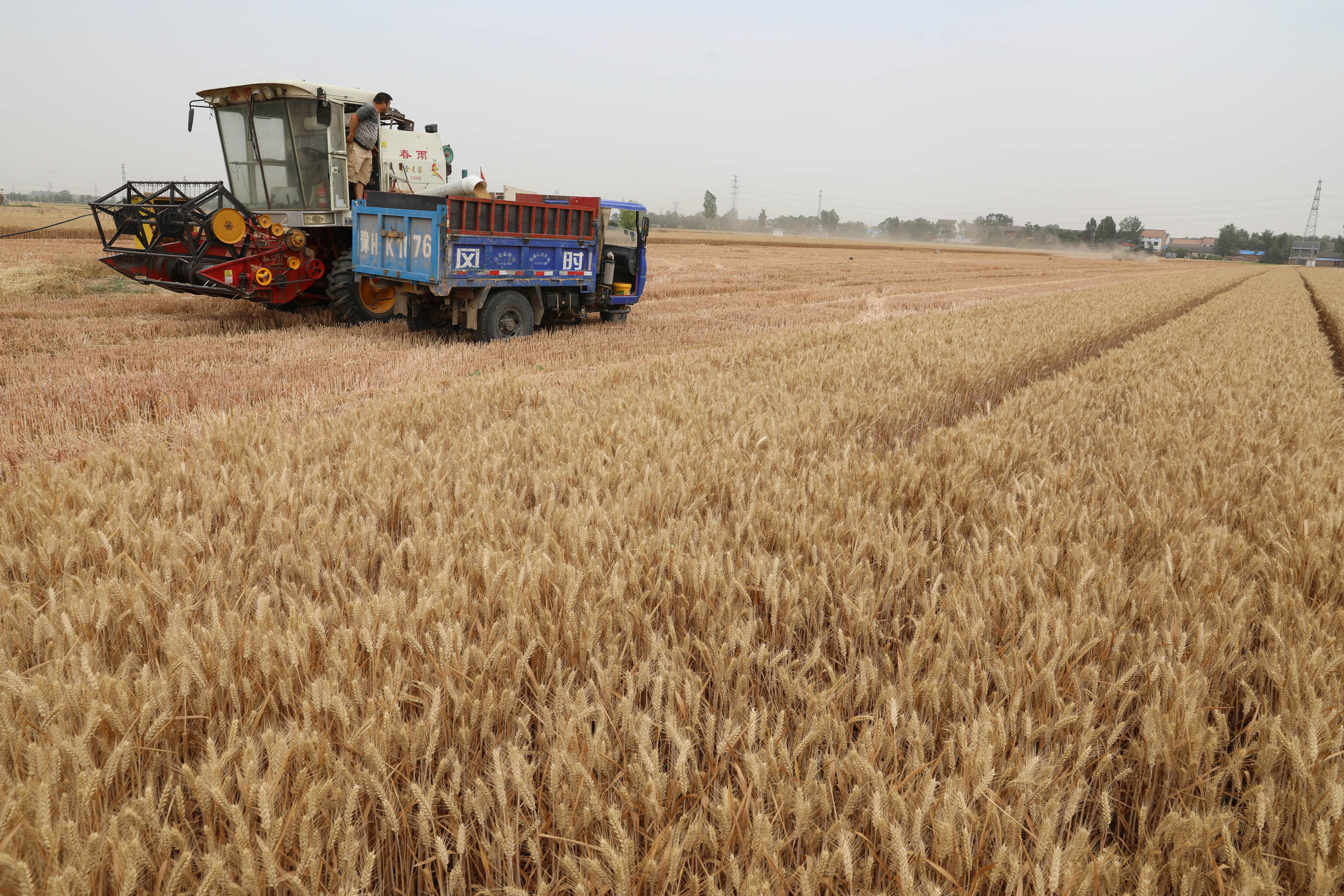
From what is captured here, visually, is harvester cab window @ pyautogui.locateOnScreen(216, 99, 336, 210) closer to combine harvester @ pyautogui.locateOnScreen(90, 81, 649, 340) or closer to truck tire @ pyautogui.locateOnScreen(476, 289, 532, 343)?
combine harvester @ pyautogui.locateOnScreen(90, 81, 649, 340)

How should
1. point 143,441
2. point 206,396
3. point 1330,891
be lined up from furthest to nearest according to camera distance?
point 206,396 → point 143,441 → point 1330,891

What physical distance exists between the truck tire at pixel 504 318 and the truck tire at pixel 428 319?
2.79 ft

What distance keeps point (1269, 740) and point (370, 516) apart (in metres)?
2.72

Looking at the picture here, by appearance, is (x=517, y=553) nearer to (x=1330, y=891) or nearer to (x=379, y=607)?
(x=379, y=607)

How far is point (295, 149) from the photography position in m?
10.9

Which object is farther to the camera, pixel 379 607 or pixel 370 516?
pixel 370 516

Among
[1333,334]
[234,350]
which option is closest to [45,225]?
[234,350]

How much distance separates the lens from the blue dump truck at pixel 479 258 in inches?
348

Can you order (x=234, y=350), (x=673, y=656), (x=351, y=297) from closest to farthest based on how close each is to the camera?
1. (x=673, y=656)
2. (x=234, y=350)
3. (x=351, y=297)

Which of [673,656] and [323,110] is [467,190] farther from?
[673,656]

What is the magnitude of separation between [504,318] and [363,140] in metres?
3.37

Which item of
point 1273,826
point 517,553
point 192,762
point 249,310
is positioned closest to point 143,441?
point 517,553

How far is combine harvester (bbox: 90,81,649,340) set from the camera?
9203 mm

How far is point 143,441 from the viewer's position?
4152 mm
